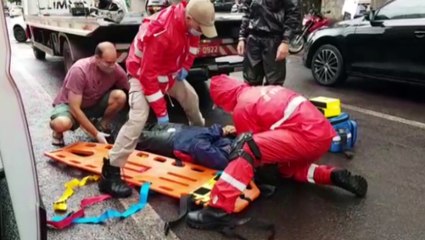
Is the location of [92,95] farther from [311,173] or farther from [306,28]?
[306,28]

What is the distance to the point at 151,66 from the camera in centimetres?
312

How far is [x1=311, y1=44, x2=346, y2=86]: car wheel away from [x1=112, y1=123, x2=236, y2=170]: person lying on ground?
12.0 ft

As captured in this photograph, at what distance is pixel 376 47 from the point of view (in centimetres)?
636

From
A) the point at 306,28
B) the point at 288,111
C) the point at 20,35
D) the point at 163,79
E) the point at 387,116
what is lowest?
the point at 20,35

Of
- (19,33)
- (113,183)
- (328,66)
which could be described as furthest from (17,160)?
(19,33)

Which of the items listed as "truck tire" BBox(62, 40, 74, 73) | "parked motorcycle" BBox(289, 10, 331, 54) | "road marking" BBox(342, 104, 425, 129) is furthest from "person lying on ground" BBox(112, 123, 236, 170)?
"parked motorcycle" BBox(289, 10, 331, 54)

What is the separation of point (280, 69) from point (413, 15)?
8.74ft

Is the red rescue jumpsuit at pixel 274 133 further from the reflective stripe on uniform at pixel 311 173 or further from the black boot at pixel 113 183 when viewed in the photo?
the black boot at pixel 113 183

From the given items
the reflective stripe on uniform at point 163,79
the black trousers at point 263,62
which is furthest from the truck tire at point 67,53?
the reflective stripe on uniform at point 163,79

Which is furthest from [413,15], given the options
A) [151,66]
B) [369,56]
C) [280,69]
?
[151,66]

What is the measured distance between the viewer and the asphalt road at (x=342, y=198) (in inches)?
110

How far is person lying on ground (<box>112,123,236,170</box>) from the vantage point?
3527mm

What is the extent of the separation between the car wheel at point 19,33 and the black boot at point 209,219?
13224mm

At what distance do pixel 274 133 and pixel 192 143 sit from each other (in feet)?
3.22
